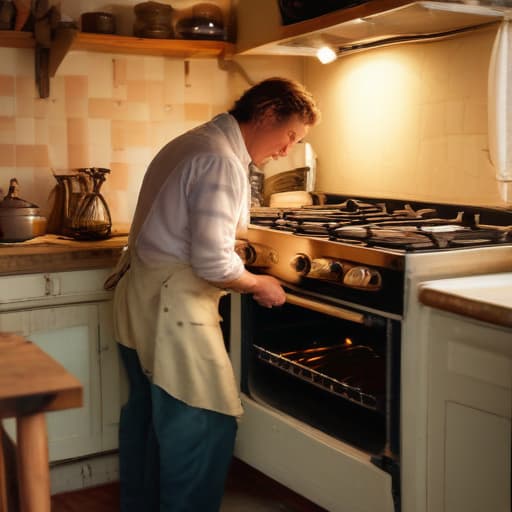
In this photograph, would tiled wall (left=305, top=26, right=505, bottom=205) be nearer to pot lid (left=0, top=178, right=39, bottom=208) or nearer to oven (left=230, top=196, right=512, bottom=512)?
oven (left=230, top=196, right=512, bottom=512)

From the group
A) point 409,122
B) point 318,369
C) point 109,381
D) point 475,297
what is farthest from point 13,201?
point 475,297

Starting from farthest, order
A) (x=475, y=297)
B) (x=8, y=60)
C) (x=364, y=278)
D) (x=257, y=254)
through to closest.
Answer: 1. (x=8, y=60)
2. (x=257, y=254)
3. (x=364, y=278)
4. (x=475, y=297)

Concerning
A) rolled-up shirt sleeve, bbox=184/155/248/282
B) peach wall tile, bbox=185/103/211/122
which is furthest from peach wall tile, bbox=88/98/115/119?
rolled-up shirt sleeve, bbox=184/155/248/282

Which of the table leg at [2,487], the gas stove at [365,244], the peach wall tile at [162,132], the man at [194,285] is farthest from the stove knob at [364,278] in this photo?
the peach wall tile at [162,132]

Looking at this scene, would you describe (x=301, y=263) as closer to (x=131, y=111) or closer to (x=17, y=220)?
(x=17, y=220)

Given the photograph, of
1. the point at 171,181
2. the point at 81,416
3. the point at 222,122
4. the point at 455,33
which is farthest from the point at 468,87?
the point at 81,416

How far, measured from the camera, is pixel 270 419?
262 centimetres

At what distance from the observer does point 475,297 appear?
1.87 metres

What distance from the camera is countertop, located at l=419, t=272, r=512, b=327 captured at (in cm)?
180

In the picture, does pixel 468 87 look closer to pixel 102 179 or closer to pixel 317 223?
pixel 317 223

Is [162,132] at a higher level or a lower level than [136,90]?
lower

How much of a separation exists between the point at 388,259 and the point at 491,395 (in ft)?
1.37

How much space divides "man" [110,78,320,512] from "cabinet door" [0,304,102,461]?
399mm

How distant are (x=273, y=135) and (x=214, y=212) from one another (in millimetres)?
365
